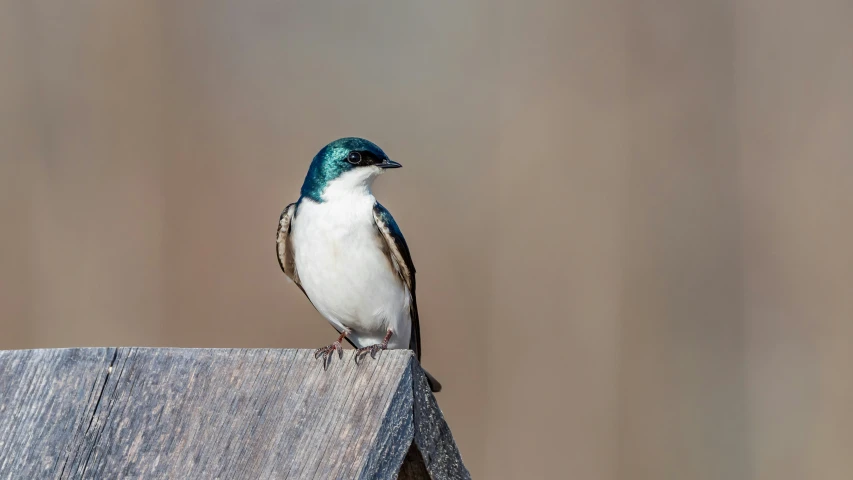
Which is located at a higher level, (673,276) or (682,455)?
(673,276)

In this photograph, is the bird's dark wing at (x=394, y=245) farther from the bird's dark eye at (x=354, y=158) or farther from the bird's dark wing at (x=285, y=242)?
the bird's dark wing at (x=285, y=242)

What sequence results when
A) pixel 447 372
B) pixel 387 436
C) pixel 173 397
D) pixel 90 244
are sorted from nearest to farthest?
1. pixel 387 436
2. pixel 173 397
3. pixel 447 372
4. pixel 90 244

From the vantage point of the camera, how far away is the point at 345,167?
9.74 feet

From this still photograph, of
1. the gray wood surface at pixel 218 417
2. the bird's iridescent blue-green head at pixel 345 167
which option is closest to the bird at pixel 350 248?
the bird's iridescent blue-green head at pixel 345 167

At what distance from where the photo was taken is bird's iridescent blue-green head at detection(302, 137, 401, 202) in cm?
295

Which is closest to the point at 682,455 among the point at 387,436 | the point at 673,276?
the point at 673,276

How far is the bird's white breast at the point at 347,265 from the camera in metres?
2.83

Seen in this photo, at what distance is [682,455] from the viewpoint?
468cm

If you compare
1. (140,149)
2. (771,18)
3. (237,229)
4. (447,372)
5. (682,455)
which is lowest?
(682,455)

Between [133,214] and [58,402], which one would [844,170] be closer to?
[133,214]

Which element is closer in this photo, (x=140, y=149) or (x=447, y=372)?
(x=447, y=372)

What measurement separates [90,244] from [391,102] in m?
1.63

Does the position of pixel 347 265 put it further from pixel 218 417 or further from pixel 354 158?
pixel 218 417

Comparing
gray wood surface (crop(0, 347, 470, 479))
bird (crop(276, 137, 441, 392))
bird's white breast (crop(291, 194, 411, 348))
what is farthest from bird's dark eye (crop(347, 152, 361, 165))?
gray wood surface (crop(0, 347, 470, 479))
